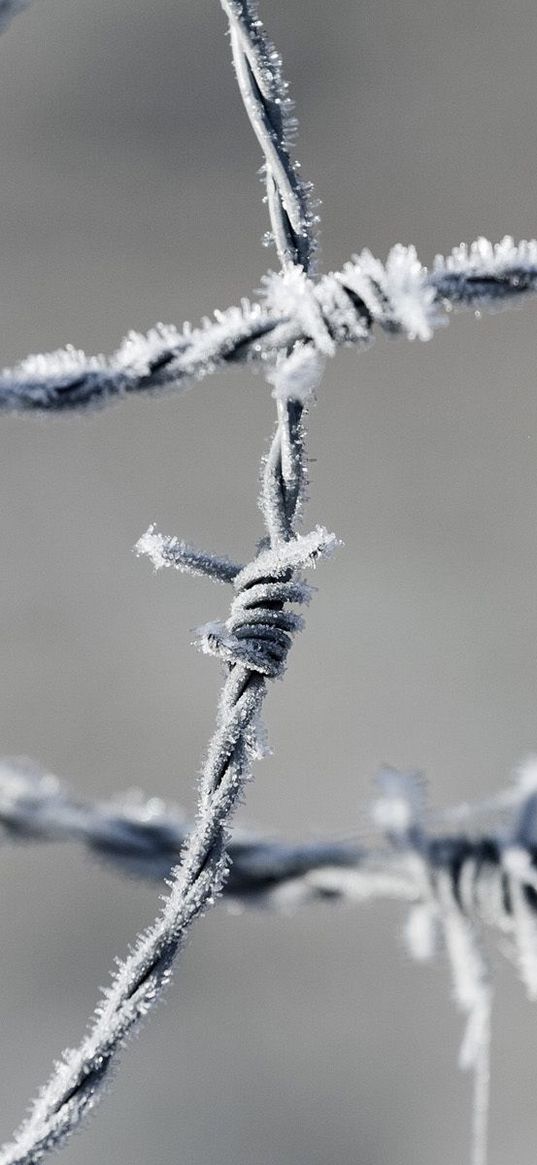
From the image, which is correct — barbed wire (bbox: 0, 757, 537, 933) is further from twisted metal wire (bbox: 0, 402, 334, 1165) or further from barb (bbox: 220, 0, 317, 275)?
barb (bbox: 220, 0, 317, 275)

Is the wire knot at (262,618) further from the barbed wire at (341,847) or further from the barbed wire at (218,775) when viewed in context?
the barbed wire at (341,847)

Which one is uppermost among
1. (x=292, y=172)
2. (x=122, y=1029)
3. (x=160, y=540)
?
(x=292, y=172)

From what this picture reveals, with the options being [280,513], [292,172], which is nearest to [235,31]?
[292,172]

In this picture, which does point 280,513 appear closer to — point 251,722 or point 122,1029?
point 251,722

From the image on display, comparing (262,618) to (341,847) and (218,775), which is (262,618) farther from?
(341,847)

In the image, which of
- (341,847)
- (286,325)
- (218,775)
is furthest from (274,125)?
(341,847)
